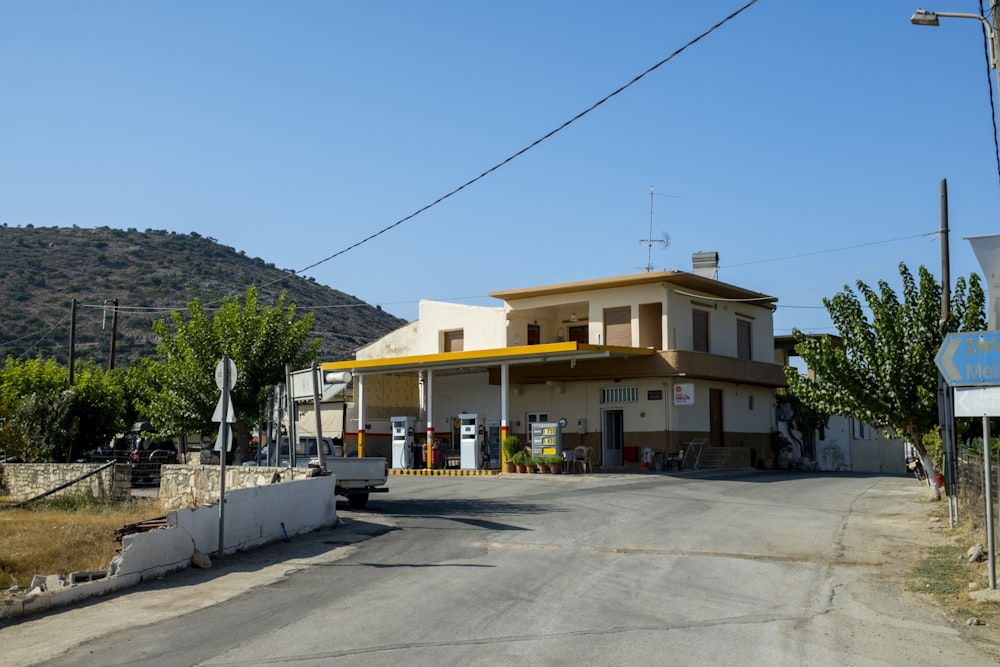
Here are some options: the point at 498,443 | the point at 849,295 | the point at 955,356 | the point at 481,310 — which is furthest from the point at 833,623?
the point at 481,310

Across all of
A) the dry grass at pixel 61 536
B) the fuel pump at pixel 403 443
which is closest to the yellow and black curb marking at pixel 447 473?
the fuel pump at pixel 403 443

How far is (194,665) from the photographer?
754cm

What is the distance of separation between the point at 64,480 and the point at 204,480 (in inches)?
263

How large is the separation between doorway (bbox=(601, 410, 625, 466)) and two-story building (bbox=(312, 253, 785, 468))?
0.16 feet

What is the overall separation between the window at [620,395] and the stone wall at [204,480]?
1992 centimetres

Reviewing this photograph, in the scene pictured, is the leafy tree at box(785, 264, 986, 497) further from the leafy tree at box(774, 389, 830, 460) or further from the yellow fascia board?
the leafy tree at box(774, 389, 830, 460)

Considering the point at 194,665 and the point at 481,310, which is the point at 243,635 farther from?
the point at 481,310

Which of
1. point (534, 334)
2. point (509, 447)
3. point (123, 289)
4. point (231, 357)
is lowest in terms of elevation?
point (509, 447)

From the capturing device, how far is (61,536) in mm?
14859

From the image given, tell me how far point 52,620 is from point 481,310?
106 feet

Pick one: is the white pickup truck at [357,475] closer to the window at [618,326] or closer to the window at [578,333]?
the window at [618,326]

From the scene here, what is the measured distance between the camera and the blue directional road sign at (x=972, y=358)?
10305mm

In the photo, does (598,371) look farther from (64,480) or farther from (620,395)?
(64,480)

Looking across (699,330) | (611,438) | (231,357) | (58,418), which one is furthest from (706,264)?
(58,418)
